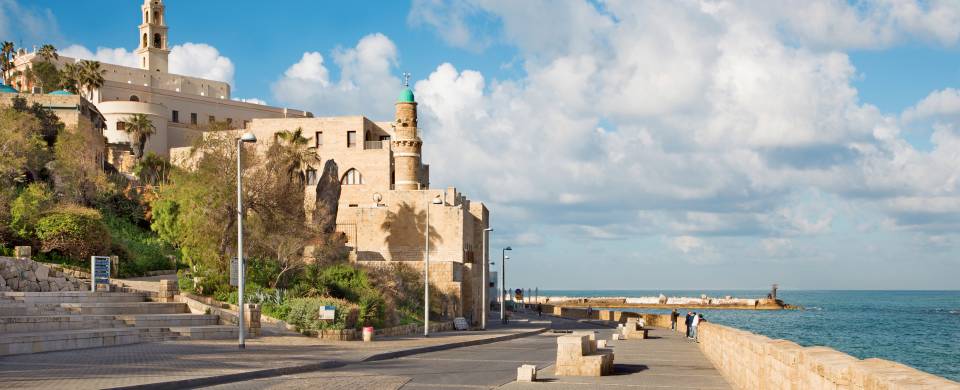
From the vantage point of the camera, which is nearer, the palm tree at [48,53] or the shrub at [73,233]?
the shrub at [73,233]

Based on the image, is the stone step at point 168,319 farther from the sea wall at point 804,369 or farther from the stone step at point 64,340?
the sea wall at point 804,369

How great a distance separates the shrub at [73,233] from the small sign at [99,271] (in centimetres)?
562

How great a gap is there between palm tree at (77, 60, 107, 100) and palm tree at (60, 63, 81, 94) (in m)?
0.29

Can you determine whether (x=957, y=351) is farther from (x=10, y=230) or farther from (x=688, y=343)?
(x=10, y=230)

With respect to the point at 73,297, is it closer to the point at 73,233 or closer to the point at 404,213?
the point at 73,233

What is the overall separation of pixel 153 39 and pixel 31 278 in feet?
254

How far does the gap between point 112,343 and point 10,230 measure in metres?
15.6

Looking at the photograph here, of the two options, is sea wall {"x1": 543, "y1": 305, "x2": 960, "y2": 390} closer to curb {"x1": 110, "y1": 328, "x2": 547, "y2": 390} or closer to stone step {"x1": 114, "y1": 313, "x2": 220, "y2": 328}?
curb {"x1": 110, "y1": 328, "x2": 547, "y2": 390}

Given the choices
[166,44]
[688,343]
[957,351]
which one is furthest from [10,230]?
[166,44]

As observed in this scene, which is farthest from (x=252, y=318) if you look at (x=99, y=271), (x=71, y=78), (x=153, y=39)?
(x=153, y=39)

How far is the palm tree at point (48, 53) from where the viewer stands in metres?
88.9

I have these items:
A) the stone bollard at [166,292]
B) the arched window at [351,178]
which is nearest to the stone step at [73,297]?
the stone bollard at [166,292]

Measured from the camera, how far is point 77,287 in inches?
1361

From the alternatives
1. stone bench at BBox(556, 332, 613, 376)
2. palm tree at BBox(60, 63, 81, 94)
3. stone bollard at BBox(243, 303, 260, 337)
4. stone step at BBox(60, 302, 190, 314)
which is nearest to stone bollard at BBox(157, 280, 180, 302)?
stone step at BBox(60, 302, 190, 314)
